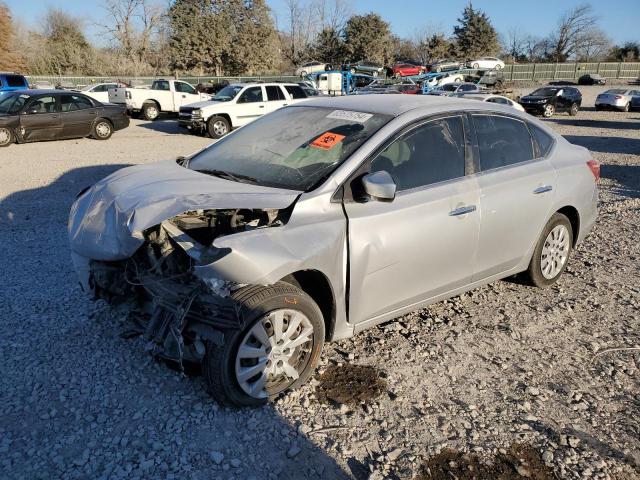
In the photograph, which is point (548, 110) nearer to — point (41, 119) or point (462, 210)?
point (41, 119)

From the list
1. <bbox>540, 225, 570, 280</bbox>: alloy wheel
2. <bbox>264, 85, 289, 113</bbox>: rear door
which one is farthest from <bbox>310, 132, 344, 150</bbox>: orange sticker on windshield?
<bbox>264, 85, 289, 113</bbox>: rear door

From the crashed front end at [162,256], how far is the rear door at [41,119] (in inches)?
482

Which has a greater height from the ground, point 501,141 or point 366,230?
point 501,141

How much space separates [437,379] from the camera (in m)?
3.47

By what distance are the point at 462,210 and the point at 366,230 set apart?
35.1 inches

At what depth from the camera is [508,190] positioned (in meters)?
4.10

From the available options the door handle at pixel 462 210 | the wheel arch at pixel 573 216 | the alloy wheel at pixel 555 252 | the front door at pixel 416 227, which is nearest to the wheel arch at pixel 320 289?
the front door at pixel 416 227

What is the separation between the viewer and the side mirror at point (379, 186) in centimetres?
314

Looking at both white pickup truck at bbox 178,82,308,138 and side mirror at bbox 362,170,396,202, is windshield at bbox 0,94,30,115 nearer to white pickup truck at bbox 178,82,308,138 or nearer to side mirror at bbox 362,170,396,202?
white pickup truck at bbox 178,82,308,138

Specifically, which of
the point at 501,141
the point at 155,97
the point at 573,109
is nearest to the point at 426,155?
the point at 501,141

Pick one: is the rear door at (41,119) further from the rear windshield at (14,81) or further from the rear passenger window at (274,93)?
the rear windshield at (14,81)

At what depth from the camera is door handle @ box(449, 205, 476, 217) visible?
3711 mm

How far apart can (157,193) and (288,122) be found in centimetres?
137

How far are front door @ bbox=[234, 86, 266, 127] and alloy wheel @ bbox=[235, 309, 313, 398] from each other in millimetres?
14588
